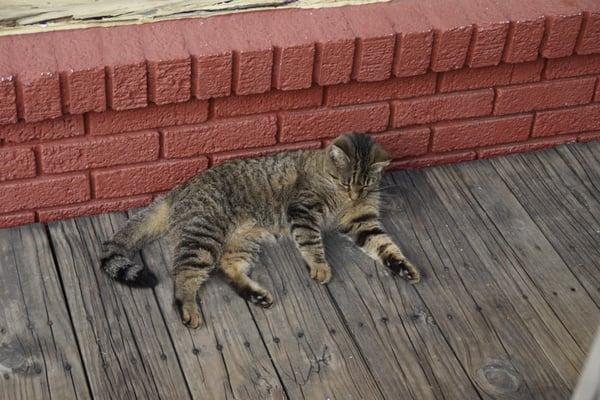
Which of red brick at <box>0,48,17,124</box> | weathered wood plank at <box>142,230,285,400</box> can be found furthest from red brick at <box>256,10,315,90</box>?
red brick at <box>0,48,17,124</box>

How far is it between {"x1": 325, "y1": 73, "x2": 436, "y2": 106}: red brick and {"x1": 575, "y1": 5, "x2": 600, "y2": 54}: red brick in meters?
0.70

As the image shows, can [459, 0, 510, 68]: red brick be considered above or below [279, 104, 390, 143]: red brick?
above

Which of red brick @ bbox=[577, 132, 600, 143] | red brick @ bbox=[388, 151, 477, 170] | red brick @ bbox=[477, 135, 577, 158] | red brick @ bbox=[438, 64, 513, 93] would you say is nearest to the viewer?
red brick @ bbox=[438, 64, 513, 93]

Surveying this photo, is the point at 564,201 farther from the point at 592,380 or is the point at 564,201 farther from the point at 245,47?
the point at 592,380

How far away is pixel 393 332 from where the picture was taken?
12.2ft

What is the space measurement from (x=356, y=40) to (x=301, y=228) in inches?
33.4

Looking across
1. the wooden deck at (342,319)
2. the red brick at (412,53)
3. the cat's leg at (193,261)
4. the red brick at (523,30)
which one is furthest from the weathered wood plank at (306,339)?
the red brick at (523,30)

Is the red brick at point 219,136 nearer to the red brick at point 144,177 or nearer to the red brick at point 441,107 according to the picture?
the red brick at point 144,177

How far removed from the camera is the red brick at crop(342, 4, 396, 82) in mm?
3840

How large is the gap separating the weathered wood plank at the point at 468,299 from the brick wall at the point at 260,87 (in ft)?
1.01

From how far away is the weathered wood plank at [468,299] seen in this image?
11.6 feet

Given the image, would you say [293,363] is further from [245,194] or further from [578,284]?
[578,284]

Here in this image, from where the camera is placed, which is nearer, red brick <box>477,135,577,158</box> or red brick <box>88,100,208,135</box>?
red brick <box>88,100,208,135</box>

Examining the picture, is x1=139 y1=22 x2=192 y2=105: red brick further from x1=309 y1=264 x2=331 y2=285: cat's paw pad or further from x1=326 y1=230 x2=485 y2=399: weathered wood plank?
x1=326 y1=230 x2=485 y2=399: weathered wood plank
